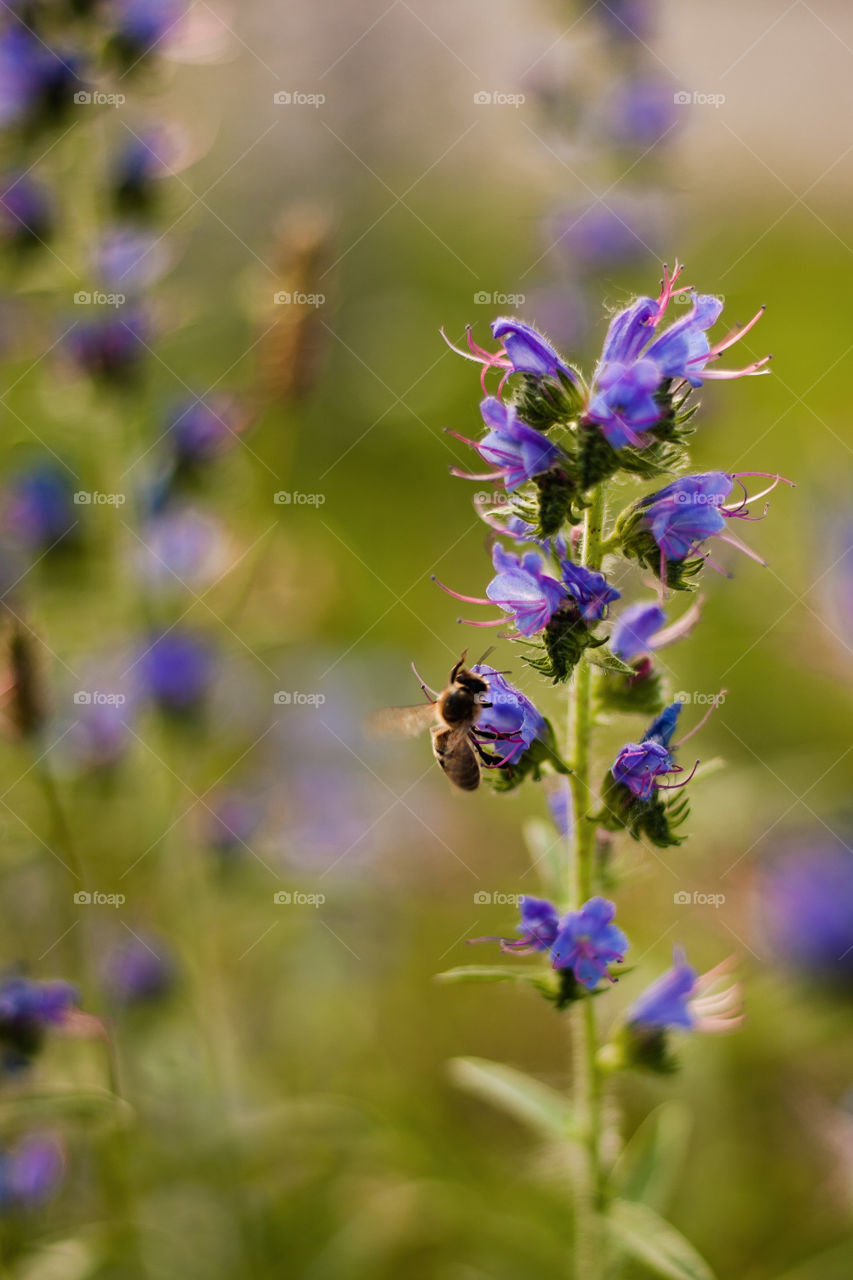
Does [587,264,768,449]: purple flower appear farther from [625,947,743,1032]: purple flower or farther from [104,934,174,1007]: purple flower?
[104,934,174,1007]: purple flower

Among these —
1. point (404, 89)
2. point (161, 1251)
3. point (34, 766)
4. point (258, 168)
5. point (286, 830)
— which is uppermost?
point (404, 89)

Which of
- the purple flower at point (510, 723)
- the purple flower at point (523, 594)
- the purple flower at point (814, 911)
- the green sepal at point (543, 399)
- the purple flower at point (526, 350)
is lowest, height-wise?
the purple flower at point (814, 911)

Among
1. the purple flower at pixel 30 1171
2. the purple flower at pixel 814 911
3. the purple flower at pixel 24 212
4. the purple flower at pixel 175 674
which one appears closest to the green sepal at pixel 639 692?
the purple flower at pixel 814 911

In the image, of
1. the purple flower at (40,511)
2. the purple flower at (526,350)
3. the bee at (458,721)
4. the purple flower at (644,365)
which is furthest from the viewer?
the purple flower at (40,511)

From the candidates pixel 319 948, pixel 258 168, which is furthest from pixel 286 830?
pixel 258 168

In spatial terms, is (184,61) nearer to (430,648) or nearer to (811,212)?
(430,648)

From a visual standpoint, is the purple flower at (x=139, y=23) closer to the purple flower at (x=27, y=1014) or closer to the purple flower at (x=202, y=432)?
the purple flower at (x=202, y=432)

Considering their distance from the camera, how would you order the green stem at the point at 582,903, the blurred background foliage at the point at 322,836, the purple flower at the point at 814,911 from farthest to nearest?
the blurred background foliage at the point at 322,836 → the purple flower at the point at 814,911 → the green stem at the point at 582,903
